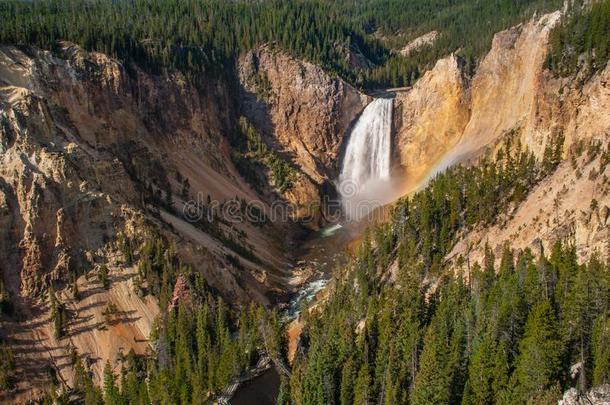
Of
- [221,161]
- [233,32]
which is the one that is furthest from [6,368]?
[233,32]

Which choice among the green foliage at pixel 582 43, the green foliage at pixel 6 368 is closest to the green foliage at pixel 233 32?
the green foliage at pixel 582 43

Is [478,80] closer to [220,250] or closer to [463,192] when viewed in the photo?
[463,192]

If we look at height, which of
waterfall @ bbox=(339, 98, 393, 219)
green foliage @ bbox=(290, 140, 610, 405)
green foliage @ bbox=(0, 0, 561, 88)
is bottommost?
waterfall @ bbox=(339, 98, 393, 219)

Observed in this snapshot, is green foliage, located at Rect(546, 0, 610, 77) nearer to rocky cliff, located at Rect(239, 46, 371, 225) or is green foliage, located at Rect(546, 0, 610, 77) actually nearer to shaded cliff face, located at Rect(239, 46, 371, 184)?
shaded cliff face, located at Rect(239, 46, 371, 184)

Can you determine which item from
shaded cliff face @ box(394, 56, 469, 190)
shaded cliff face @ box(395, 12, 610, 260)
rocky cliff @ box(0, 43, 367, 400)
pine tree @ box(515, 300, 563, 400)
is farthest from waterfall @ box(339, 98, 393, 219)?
pine tree @ box(515, 300, 563, 400)

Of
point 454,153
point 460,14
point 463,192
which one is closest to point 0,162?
point 463,192

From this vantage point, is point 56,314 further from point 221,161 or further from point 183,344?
point 221,161
